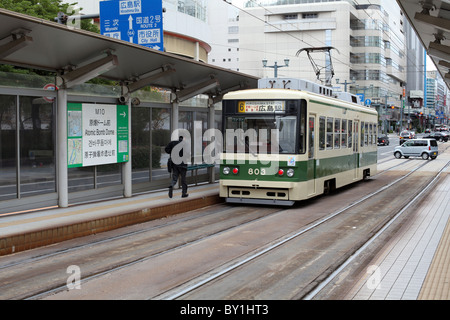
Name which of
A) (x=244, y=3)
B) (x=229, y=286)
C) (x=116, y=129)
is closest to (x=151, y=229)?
(x=116, y=129)

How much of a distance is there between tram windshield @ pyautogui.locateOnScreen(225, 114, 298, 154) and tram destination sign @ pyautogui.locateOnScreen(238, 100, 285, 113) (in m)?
0.16

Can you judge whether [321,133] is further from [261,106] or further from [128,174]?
[128,174]

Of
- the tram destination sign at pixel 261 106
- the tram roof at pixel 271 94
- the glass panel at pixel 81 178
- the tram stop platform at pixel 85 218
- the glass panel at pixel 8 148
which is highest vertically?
the tram roof at pixel 271 94

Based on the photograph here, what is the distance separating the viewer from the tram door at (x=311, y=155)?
14.7 m

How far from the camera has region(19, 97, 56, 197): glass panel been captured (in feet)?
39.0

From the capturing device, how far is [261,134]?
14414 mm

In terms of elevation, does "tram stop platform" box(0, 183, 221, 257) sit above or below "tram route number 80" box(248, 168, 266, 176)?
below

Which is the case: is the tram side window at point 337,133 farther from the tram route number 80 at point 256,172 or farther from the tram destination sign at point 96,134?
the tram destination sign at point 96,134

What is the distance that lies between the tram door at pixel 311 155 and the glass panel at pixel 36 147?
645 cm

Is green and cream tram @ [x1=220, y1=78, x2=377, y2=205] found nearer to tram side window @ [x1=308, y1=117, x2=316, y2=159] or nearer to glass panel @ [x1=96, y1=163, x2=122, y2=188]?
tram side window @ [x1=308, y1=117, x2=316, y2=159]

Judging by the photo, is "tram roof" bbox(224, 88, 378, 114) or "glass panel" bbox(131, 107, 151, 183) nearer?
"tram roof" bbox(224, 88, 378, 114)

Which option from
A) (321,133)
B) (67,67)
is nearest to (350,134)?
(321,133)

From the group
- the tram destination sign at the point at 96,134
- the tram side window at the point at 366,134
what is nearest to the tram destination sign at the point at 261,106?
the tram destination sign at the point at 96,134

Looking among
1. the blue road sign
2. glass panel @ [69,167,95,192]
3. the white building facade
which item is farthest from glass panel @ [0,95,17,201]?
the white building facade
